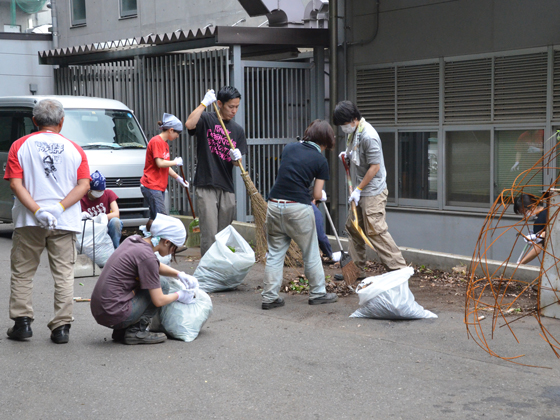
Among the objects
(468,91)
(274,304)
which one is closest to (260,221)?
(274,304)

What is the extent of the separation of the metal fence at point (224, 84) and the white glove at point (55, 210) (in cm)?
544

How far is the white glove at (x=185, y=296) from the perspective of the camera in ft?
17.2

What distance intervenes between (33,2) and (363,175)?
17745 mm

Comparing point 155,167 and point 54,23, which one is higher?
point 54,23

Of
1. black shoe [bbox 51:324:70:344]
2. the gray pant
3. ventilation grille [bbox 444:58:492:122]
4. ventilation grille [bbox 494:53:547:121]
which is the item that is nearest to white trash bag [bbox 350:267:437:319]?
the gray pant

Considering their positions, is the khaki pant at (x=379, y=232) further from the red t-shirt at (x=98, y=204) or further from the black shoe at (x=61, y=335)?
the black shoe at (x=61, y=335)

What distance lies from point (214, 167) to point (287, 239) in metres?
1.59

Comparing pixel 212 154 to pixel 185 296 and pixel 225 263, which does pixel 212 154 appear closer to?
pixel 225 263

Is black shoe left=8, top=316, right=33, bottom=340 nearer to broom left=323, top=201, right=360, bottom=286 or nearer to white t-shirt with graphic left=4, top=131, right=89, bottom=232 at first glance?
white t-shirt with graphic left=4, top=131, right=89, bottom=232

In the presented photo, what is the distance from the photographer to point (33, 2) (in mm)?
21750

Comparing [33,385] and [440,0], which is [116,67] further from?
[33,385]

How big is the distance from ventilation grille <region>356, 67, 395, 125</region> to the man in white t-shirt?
6688 mm

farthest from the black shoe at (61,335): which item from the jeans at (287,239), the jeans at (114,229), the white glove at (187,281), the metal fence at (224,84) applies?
the metal fence at (224,84)

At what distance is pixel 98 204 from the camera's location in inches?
324
